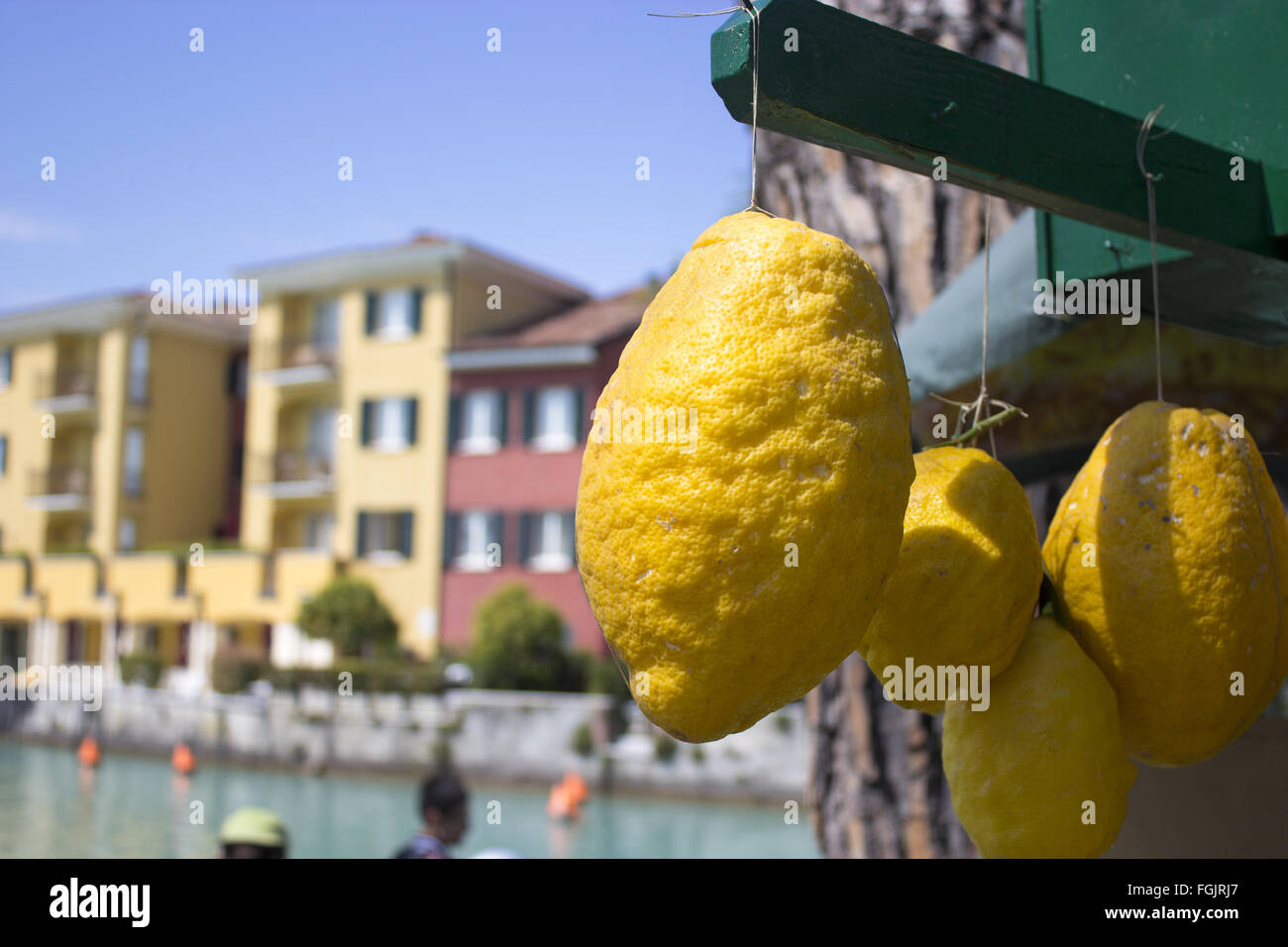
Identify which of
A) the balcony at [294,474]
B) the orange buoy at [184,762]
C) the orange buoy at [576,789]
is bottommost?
the orange buoy at [576,789]

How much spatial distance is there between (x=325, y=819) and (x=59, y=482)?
24.1 metres

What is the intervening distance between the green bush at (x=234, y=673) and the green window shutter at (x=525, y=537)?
301 inches

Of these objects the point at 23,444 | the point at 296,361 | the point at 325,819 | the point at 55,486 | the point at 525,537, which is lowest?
the point at 325,819

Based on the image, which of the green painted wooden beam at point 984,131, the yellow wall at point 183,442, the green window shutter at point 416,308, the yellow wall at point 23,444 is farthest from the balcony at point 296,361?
the green painted wooden beam at point 984,131

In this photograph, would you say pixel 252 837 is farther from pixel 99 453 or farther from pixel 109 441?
pixel 99 453

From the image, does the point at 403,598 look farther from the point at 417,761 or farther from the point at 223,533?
the point at 223,533

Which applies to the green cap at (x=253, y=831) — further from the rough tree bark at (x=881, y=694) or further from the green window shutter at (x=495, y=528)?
the green window shutter at (x=495, y=528)

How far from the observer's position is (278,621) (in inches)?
1412

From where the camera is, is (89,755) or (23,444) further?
(23,444)

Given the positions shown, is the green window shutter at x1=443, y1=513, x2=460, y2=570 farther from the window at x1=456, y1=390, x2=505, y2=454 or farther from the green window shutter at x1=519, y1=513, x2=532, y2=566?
the green window shutter at x1=519, y1=513, x2=532, y2=566

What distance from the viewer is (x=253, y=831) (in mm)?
6230

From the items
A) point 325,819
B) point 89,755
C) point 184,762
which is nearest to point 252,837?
point 325,819

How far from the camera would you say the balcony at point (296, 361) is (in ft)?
120
